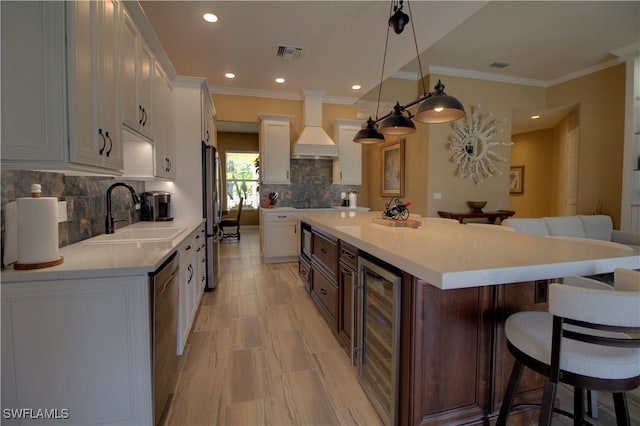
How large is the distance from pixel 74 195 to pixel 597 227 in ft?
18.1

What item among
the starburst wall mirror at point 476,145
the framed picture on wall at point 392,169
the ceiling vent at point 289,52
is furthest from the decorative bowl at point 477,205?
the ceiling vent at point 289,52

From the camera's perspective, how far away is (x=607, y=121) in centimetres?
493

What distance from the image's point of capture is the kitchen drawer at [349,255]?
6.64ft

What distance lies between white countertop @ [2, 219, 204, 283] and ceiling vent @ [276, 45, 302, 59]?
9.41 feet

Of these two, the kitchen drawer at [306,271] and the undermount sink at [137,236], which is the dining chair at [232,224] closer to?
the kitchen drawer at [306,271]

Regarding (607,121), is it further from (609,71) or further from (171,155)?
(171,155)

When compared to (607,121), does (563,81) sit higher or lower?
higher

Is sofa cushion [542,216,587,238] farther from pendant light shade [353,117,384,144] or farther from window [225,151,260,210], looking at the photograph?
window [225,151,260,210]

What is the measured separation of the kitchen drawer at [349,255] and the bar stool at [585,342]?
95 centimetres

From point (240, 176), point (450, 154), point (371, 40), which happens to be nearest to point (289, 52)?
point (371, 40)

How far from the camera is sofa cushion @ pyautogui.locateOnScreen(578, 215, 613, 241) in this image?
382 cm

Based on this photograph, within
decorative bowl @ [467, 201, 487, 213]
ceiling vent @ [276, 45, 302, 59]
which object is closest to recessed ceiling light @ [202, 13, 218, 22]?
ceiling vent @ [276, 45, 302, 59]

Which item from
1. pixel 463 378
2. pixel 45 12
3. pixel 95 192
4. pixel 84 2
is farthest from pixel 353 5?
pixel 463 378

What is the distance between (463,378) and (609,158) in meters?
5.63
